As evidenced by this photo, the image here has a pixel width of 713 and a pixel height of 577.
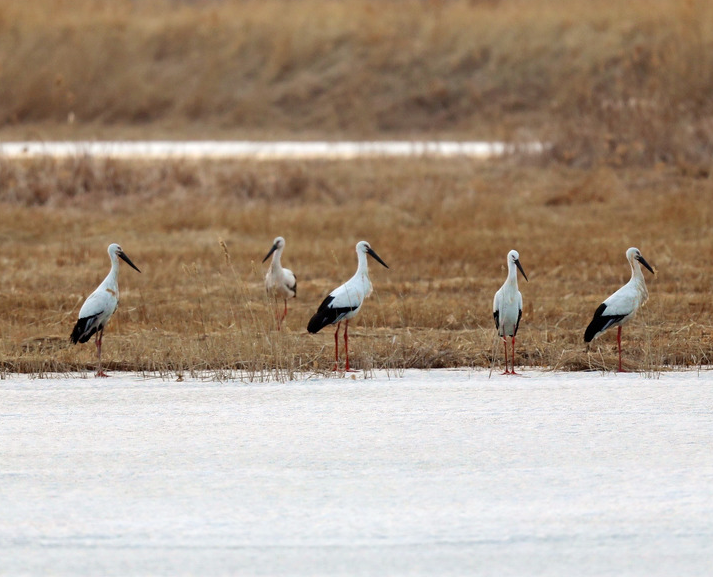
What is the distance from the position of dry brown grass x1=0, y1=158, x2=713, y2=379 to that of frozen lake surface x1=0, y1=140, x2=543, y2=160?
1.34 metres

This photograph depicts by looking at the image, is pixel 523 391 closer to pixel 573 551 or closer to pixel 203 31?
pixel 573 551

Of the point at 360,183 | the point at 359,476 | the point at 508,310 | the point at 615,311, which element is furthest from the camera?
the point at 360,183

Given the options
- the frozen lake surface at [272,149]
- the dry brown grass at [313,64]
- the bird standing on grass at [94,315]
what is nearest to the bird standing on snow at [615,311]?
the bird standing on grass at [94,315]

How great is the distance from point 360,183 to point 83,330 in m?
11.2

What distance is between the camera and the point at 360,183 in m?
20.1

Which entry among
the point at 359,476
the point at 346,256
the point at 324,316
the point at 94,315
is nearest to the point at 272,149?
the point at 346,256

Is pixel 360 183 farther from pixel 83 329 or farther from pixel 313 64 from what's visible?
pixel 313 64

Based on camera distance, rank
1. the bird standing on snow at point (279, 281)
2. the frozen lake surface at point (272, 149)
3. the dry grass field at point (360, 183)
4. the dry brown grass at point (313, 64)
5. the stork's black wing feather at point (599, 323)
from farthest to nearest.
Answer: the dry brown grass at point (313, 64)
the frozen lake surface at point (272, 149)
the bird standing on snow at point (279, 281)
the dry grass field at point (360, 183)
the stork's black wing feather at point (599, 323)

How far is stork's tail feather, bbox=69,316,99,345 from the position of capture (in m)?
9.21

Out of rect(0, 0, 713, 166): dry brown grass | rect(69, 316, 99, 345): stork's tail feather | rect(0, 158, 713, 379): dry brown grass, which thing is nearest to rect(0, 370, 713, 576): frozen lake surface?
rect(69, 316, 99, 345): stork's tail feather

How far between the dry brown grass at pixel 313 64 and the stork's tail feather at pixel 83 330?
846 inches

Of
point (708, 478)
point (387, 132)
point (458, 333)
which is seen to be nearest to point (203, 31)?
point (387, 132)

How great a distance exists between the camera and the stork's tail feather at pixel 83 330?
9.21 m

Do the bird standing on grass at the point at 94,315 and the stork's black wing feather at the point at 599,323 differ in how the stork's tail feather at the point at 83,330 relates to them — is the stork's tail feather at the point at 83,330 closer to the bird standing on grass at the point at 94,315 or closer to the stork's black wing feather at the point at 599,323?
the bird standing on grass at the point at 94,315
